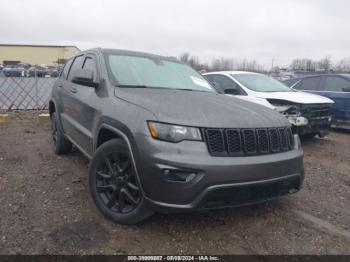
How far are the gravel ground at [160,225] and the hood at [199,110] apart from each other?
0.99 m

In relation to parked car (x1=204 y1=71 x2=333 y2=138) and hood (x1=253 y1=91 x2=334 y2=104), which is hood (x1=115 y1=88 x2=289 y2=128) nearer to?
parked car (x1=204 y1=71 x2=333 y2=138)

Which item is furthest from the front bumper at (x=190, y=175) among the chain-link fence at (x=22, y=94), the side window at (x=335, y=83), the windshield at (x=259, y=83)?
the chain-link fence at (x=22, y=94)

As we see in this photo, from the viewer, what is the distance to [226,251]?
9.48 ft

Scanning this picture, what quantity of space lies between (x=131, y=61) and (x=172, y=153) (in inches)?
73.1

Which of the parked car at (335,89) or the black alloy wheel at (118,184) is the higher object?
the parked car at (335,89)

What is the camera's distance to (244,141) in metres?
3.00

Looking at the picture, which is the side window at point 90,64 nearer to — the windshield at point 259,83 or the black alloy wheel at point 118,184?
the black alloy wheel at point 118,184

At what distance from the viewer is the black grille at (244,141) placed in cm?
289

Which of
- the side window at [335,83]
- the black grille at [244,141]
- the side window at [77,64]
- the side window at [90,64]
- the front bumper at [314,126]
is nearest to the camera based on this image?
the black grille at [244,141]

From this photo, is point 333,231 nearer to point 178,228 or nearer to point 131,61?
point 178,228

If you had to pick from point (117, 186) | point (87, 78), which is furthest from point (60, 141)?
point (117, 186)

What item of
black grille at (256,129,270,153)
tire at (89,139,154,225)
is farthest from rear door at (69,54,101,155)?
black grille at (256,129,270,153)

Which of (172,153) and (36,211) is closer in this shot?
(172,153)

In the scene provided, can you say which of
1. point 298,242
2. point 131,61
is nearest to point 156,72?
point 131,61
